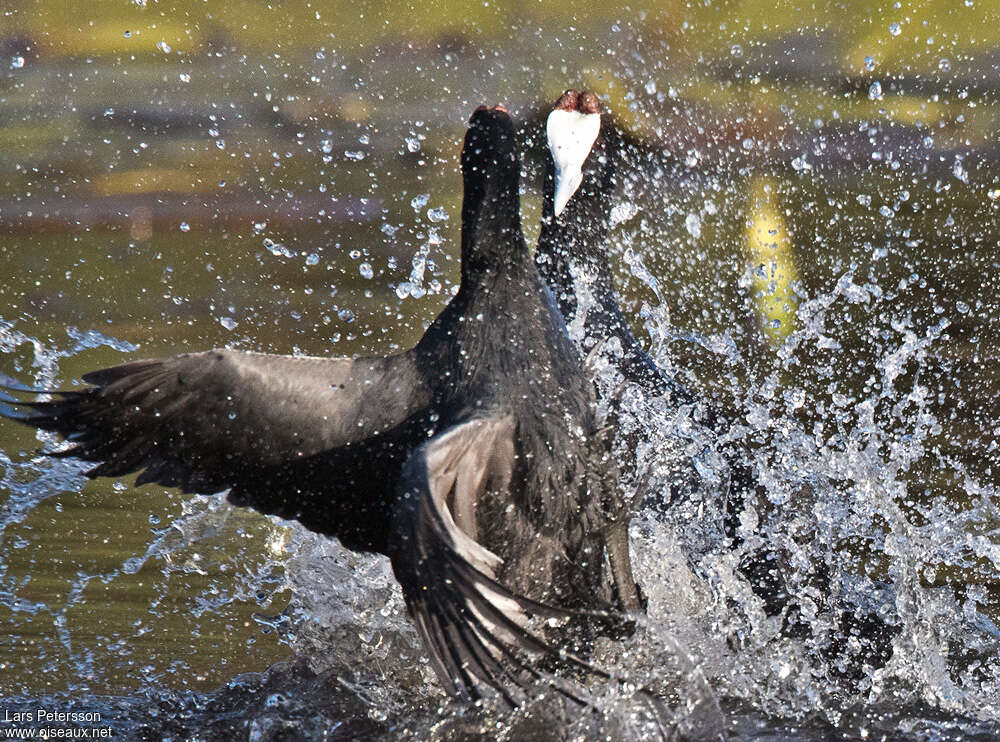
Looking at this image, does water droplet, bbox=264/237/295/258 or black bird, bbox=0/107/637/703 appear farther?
water droplet, bbox=264/237/295/258

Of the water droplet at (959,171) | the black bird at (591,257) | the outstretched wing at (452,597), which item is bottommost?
the outstretched wing at (452,597)

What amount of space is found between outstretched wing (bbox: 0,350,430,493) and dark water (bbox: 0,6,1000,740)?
540 millimetres

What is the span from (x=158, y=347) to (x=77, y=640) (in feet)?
6.88

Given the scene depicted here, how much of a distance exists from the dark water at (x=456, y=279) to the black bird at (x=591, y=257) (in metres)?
0.07

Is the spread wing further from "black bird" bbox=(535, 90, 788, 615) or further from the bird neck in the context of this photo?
"black bird" bbox=(535, 90, 788, 615)

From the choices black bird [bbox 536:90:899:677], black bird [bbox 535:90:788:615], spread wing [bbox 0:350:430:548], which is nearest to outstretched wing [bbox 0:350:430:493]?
spread wing [bbox 0:350:430:548]

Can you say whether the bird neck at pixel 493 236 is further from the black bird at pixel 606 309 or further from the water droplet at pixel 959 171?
the water droplet at pixel 959 171

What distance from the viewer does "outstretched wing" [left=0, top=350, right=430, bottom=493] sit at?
2797 millimetres

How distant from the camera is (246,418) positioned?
280 centimetres

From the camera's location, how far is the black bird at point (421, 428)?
2.74m

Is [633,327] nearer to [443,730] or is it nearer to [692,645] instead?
[692,645]

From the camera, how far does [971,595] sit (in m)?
3.26

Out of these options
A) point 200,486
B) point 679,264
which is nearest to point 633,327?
point 679,264

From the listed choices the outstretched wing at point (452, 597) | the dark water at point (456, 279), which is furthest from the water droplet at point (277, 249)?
the outstretched wing at point (452, 597)
